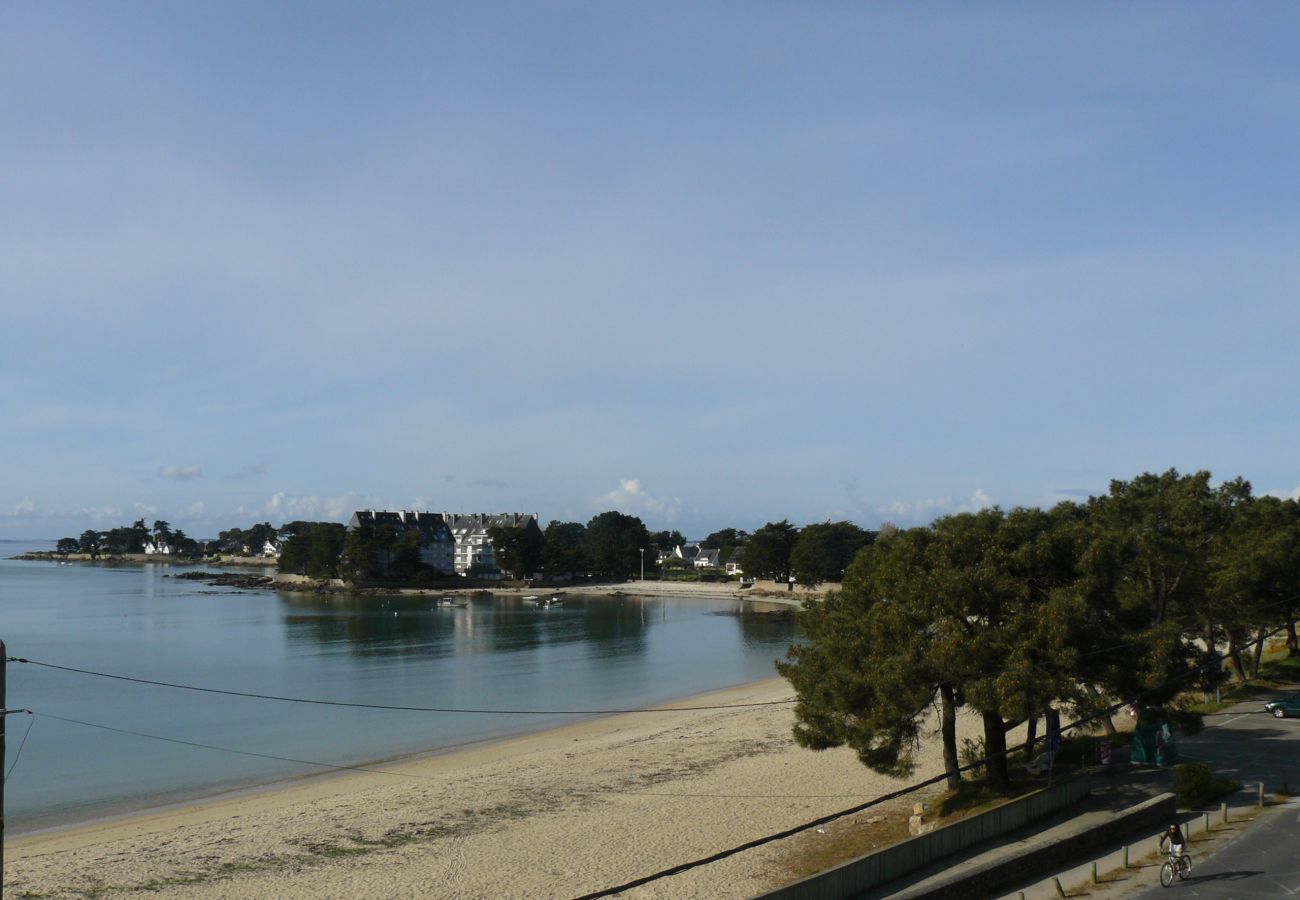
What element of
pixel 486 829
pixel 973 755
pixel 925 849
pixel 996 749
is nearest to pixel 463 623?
pixel 486 829

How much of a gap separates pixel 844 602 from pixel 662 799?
898cm

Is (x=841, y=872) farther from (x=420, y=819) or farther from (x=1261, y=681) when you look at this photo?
(x=1261, y=681)

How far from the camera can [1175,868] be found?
16.9m

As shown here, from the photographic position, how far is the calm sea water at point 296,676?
1457 inches

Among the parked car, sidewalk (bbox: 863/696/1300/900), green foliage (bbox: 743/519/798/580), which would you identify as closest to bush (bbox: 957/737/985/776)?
A: sidewalk (bbox: 863/696/1300/900)

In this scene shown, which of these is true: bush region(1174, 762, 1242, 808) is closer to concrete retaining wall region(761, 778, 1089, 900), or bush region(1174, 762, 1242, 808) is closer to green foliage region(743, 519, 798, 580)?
concrete retaining wall region(761, 778, 1089, 900)

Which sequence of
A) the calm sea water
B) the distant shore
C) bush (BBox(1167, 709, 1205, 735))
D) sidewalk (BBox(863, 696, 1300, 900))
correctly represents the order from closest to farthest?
sidewalk (BBox(863, 696, 1300, 900)) → bush (BBox(1167, 709, 1205, 735)) → the calm sea water → the distant shore

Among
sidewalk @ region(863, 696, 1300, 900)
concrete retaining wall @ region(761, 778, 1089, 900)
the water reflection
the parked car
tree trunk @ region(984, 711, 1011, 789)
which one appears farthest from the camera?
the water reflection

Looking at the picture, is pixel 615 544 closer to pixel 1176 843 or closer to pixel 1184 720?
pixel 1184 720

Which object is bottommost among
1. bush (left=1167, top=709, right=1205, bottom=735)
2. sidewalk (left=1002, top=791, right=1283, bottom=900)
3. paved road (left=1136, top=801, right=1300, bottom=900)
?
sidewalk (left=1002, top=791, right=1283, bottom=900)

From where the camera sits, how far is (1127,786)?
80.8ft

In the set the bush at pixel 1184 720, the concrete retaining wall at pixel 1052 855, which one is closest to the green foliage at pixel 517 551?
the bush at pixel 1184 720

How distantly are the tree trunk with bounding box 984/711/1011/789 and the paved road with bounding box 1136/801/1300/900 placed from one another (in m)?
5.41

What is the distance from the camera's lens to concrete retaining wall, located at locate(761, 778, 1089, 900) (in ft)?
54.5
